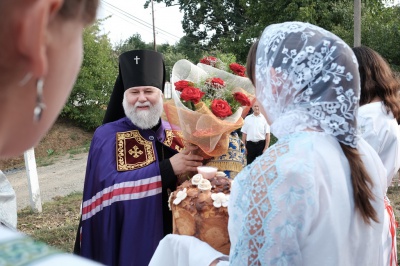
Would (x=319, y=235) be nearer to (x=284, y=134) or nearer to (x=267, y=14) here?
(x=284, y=134)

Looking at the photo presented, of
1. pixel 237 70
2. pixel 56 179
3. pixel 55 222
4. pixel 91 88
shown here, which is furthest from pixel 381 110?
pixel 91 88

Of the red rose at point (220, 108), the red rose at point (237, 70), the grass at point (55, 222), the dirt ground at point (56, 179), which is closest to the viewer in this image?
the red rose at point (220, 108)

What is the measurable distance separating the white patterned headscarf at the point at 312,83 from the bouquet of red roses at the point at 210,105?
0.81 m

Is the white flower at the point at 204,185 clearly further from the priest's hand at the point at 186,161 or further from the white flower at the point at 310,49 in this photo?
the white flower at the point at 310,49

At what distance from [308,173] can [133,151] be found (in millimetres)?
2043

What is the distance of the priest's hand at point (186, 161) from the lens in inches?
112

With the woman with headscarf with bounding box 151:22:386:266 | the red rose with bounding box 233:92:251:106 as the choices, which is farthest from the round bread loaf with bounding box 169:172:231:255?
the red rose with bounding box 233:92:251:106

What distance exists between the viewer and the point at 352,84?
172cm

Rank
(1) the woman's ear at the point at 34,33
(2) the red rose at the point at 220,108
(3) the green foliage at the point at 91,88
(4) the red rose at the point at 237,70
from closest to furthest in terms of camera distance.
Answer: (1) the woman's ear at the point at 34,33 < (2) the red rose at the point at 220,108 < (4) the red rose at the point at 237,70 < (3) the green foliage at the point at 91,88

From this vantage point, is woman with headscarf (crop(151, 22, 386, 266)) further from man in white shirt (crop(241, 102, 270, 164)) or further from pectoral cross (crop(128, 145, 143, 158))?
man in white shirt (crop(241, 102, 270, 164))

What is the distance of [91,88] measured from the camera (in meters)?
19.4

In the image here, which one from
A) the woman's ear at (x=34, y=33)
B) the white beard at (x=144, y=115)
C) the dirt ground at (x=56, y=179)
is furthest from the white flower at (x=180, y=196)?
the dirt ground at (x=56, y=179)

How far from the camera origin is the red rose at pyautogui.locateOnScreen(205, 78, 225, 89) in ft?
8.84

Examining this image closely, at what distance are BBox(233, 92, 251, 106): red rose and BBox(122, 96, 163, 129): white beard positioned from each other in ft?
3.34
